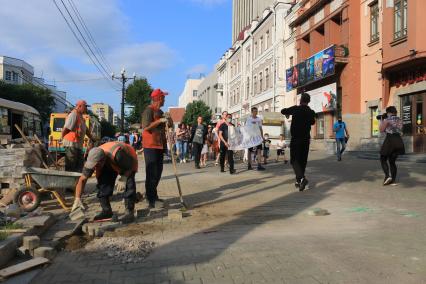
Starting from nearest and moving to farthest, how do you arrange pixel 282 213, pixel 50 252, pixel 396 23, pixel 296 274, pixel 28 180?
pixel 296 274 → pixel 50 252 → pixel 282 213 → pixel 28 180 → pixel 396 23

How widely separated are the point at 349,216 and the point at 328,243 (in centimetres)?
182

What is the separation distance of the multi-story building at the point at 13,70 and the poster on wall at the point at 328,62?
223 ft

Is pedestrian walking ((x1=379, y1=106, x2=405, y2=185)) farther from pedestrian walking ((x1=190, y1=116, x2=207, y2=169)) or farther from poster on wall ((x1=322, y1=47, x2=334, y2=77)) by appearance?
poster on wall ((x1=322, y1=47, x2=334, y2=77))

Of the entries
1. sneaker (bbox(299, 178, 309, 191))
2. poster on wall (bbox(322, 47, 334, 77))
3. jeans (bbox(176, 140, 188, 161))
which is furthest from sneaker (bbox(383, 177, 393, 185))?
poster on wall (bbox(322, 47, 334, 77))

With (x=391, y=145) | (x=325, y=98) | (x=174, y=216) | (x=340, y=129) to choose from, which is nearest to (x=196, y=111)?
(x=325, y=98)

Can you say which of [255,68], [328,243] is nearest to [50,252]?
[328,243]

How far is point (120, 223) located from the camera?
6.18 metres

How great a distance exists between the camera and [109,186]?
6.59 meters

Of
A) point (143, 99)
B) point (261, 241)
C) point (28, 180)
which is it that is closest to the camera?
point (261, 241)

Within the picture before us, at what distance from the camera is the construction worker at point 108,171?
6.22m

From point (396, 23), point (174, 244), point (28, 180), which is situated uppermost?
point (396, 23)

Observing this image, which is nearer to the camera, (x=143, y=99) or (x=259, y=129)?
(x=259, y=129)

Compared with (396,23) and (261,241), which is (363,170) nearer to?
(261,241)

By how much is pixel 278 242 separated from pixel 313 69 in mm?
25287
